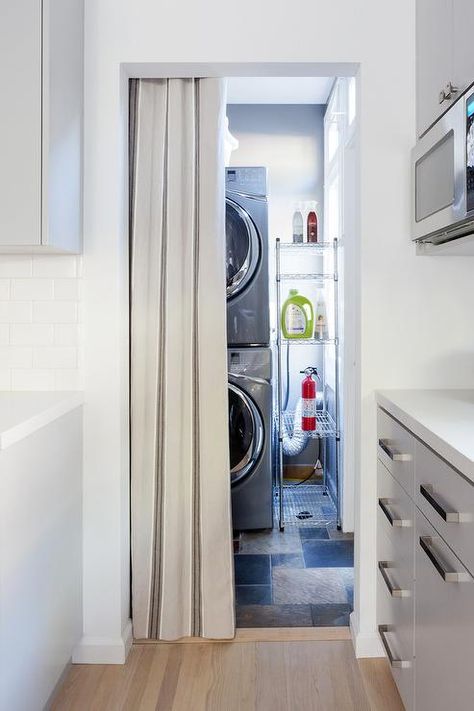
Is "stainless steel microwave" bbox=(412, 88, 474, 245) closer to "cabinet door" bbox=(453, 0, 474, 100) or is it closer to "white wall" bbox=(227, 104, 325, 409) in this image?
"cabinet door" bbox=(453, 0, 474, 100)

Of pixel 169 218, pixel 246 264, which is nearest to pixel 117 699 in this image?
Answer: pixel 169 218

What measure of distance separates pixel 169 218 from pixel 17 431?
3.30 feet

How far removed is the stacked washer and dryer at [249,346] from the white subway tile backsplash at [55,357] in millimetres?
1273

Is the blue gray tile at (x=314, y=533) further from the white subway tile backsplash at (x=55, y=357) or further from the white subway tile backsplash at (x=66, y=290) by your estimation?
the white subway tile backsplash at (x=66, y=290)

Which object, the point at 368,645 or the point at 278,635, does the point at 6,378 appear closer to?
the point at 278,635

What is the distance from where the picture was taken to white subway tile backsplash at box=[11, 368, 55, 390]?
2.02 meters

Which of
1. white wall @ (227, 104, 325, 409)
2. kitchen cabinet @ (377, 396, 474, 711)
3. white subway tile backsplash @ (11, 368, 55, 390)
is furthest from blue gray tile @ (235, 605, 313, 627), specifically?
white wall @ (227, 104, 325, 409)

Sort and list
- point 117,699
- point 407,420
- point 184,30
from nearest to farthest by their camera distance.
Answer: point 407,420
point 117,699
point 184,30

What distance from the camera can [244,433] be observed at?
3.25m

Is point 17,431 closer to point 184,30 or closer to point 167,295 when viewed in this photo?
point 167,295

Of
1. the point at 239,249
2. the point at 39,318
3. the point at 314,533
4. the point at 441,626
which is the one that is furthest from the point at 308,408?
the point at 441,626

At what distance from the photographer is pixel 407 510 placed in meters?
1.61

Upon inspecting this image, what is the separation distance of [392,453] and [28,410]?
1007 mm

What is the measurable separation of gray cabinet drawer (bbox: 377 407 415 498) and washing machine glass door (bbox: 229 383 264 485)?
1256mm
